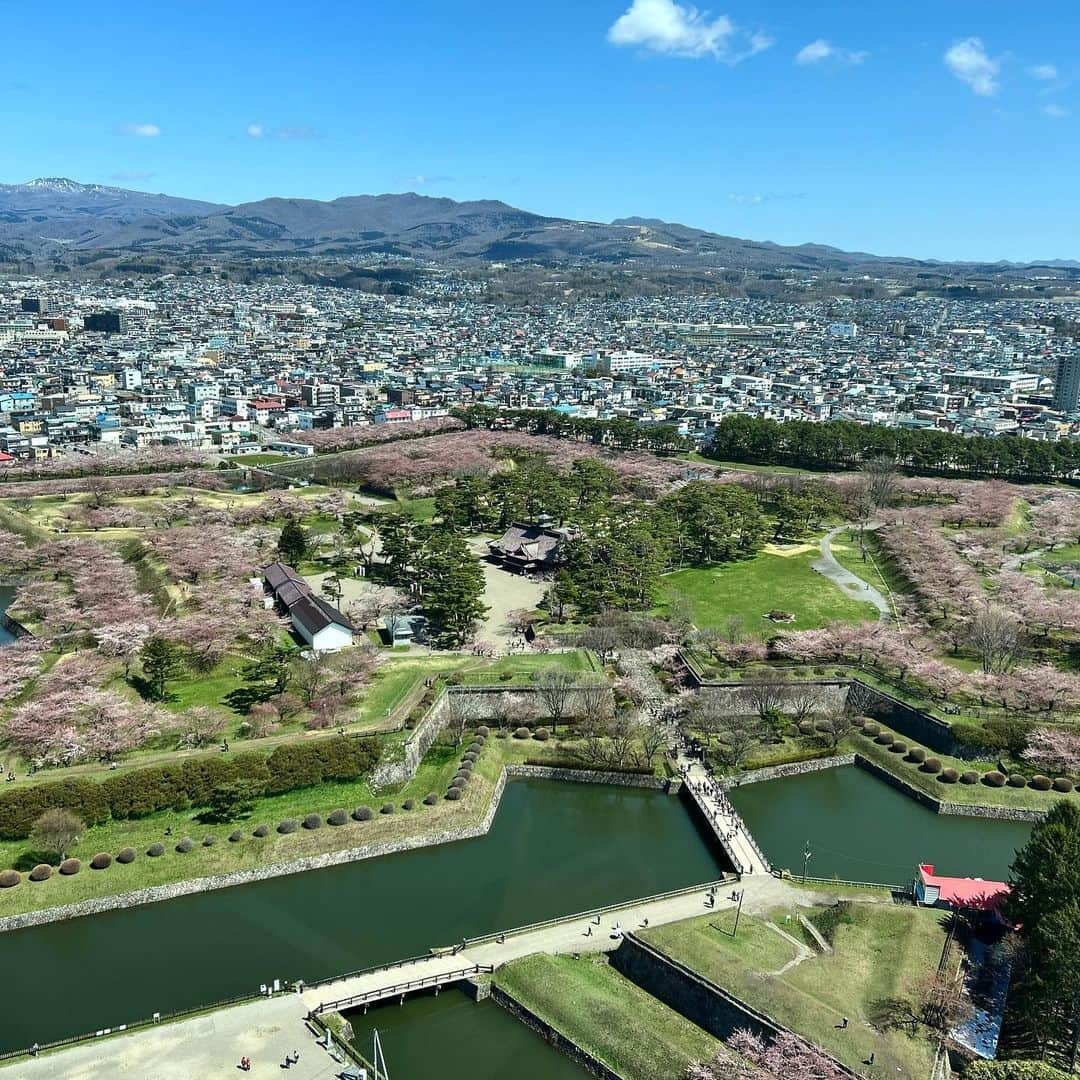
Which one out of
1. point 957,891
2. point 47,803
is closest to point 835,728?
point 957,891

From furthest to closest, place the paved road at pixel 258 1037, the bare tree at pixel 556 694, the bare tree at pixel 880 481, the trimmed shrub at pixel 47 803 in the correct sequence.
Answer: the bare tree at pixel 880 481 < the bare tree at pixel 556 694 < the trimmed shrub at pixel 47 803 < the paved road at pixel 258 1037

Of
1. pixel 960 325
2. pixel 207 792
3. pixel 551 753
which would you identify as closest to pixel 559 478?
pixel 551 753

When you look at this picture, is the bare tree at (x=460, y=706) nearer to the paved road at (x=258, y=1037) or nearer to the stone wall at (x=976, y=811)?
the paved road at (x=258, y=1037)

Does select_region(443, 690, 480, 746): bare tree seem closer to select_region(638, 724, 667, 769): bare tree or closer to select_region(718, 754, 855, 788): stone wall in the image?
select_region(638, 724, 667, 769): bare tree

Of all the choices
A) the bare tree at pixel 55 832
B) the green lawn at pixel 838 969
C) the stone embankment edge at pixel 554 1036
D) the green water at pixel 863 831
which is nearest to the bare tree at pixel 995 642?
the green water at pixel 863 831

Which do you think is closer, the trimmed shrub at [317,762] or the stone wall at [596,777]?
the trimmed shrub at [317,762]

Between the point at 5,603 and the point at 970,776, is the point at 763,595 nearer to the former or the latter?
the point at 970,776
